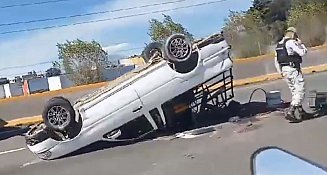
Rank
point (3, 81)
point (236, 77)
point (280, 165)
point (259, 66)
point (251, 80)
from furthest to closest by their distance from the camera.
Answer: point (3, 81) → point (259, 66) → point (236, 77) → point (251, 80) → point (280, 165)

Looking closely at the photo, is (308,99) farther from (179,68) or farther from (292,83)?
(179,68)

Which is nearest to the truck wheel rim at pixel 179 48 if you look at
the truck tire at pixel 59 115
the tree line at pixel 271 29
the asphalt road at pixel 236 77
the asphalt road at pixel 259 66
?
the truck tire at pixel 59 115

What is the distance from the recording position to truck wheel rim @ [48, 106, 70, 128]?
357 inches

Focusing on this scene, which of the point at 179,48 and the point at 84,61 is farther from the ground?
the point at 179,48

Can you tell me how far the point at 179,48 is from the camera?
9500 mm

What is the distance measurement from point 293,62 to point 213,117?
256 centimetres

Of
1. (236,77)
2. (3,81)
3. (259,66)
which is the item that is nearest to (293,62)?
(236,77)

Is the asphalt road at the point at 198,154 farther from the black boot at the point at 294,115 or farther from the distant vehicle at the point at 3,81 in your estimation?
the distant vehicle at the point at 3,81

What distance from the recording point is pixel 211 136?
9.48 m

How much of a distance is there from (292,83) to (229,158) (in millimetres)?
2297

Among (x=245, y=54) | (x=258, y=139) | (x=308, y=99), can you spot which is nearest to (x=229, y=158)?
(x=258, y=139)

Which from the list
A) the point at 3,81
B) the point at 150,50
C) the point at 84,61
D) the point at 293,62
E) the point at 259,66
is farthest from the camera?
the point at 3,81

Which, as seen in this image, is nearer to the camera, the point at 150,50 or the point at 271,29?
the point at 150,50

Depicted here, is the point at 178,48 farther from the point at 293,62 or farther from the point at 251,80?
the point at 251,80
